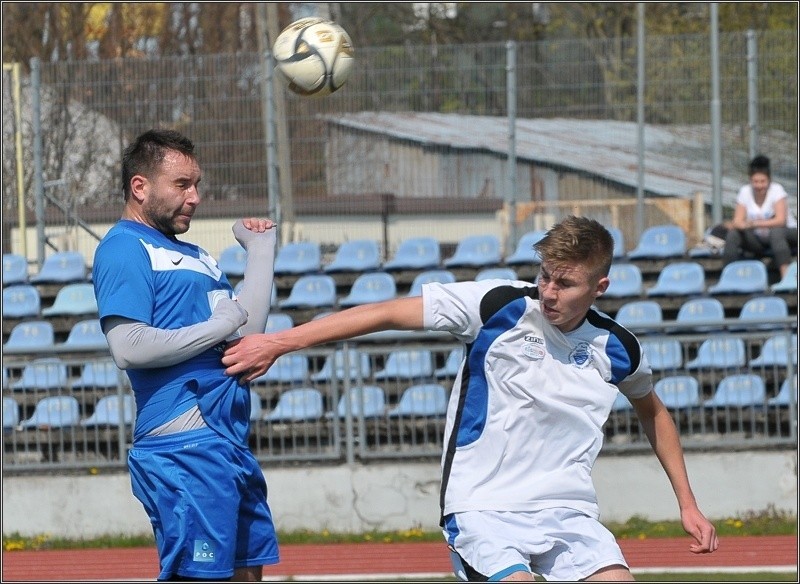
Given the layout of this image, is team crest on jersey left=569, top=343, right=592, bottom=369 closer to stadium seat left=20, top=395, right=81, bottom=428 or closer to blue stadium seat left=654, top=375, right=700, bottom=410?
blue stadium seat left=654, top=375, right=700, bottom=410

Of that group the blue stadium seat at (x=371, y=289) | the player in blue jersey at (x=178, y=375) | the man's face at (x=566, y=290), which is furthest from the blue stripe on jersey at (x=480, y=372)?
the blue stadium seat at (x=371, y=289)

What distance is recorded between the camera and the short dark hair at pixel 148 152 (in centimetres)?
393

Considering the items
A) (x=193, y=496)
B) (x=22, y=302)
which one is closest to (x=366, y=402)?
(x=22, y=302)

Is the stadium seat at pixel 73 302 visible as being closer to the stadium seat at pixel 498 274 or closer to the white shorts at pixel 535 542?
the stadium seat at pixel 498 274

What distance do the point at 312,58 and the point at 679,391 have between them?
229 inches

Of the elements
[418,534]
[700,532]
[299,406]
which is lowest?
[418,534]

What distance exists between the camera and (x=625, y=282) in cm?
1200

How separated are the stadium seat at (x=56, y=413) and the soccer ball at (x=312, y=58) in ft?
18.7

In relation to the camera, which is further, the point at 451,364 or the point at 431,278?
the point at 431,278

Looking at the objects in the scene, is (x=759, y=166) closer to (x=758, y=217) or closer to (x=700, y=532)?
(x=758, y=217)

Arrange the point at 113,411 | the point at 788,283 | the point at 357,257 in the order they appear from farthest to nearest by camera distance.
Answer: the point at 357,257 < the point at 788,283 < the point at 113,411

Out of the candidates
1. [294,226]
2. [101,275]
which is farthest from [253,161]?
[101,275]

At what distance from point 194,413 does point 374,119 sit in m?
10.1

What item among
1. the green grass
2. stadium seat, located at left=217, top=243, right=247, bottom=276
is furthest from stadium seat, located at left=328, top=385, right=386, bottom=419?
stadium seat, located at left=217, top=243, right=247, bottom=276
